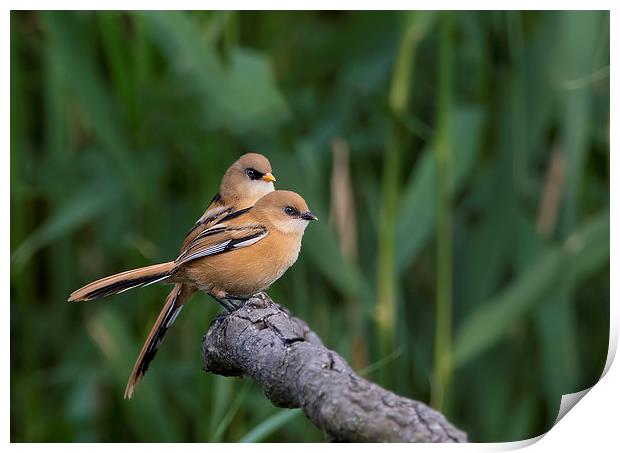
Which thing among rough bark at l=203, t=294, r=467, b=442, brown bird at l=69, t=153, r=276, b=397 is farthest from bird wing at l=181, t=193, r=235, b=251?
rough bark at l=203, t=294, r=467, b=442

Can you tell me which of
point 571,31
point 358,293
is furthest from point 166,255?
point 571,31

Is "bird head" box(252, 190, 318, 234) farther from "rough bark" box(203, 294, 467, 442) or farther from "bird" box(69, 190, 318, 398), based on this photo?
"rough bark" box(203, 294, 467, 442)

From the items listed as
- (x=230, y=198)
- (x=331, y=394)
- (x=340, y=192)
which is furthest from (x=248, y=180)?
(x=331, y=394)

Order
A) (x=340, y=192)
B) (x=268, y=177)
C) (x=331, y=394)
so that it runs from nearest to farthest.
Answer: (x=331, y=394)
(x=268, y=177)
(x=340, y=192)

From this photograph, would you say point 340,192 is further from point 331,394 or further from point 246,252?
point 331,394

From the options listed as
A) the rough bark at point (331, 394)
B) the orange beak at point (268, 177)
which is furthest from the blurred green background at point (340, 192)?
the rough bark at point (331, 394)

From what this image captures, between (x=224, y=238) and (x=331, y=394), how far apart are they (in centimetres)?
42

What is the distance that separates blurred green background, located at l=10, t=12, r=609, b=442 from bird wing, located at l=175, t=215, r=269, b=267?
0.18 metres

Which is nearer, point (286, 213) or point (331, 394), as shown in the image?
point (331, 394)

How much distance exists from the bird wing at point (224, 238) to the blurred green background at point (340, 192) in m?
0.18

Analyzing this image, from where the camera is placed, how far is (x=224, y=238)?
1.38 m

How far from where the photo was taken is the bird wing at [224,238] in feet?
4.47
